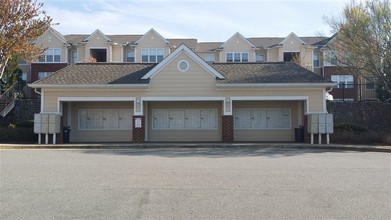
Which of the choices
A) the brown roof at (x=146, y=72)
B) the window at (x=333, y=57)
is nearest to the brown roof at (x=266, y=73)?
the brown roof at (x=146, y=72)

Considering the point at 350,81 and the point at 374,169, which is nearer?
the point at 374,169

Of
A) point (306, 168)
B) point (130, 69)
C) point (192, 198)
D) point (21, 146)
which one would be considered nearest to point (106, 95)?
point (130, 69)

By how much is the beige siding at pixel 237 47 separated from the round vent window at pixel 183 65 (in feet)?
80.2

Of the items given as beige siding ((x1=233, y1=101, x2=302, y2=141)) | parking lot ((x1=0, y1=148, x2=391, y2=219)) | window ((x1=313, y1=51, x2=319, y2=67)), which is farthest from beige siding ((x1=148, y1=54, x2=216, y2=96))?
window ((x1=313, y1=51, x2=319, y2=67))

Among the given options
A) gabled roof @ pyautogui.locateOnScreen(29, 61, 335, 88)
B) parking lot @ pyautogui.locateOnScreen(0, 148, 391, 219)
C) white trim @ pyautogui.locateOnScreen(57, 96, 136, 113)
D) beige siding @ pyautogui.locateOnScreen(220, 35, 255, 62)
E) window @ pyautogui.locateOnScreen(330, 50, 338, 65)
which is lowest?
parking lot @ pyautogui.locateOnScreen(0, 148, 391, 219)

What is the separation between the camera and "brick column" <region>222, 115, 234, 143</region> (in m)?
24.1

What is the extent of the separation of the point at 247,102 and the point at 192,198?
730 inches

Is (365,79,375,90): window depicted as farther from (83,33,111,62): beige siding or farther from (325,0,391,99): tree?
(83,33,111,62): beige siding

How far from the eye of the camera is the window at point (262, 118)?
86.0 ft

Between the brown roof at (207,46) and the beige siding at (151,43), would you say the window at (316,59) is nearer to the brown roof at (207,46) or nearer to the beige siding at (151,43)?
the brown roof at (207,46)

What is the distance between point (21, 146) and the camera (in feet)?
70.4

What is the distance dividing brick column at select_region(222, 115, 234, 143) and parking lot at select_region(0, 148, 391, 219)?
10917 mm

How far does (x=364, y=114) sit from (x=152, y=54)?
26195mm

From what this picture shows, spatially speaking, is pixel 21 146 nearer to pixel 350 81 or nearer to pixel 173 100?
pixel 173 100
